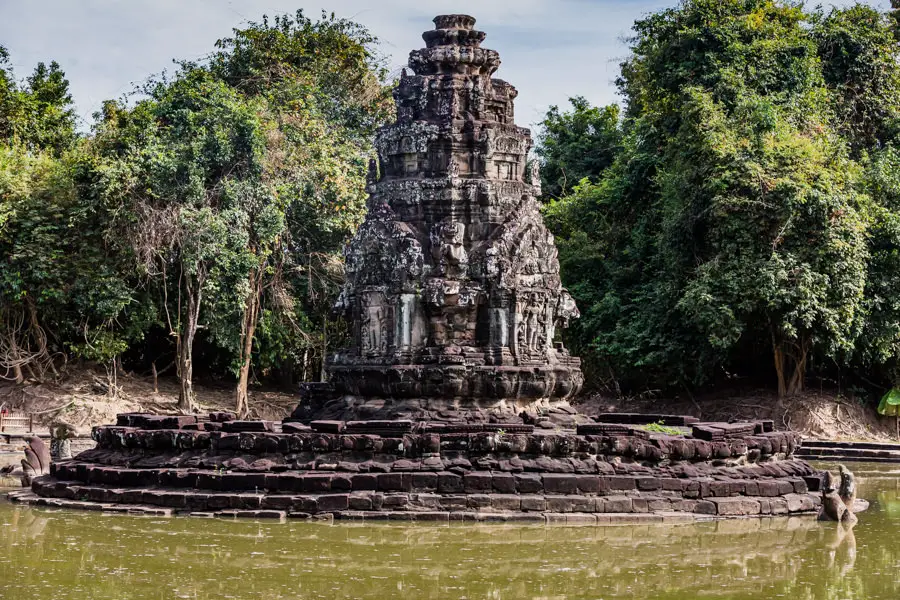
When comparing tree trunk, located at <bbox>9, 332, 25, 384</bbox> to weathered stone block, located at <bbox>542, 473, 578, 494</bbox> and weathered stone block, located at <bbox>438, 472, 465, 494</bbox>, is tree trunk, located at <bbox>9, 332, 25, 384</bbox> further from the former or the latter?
weathered stone block, located at <bbox>542, 473, 578, 494</bbox>

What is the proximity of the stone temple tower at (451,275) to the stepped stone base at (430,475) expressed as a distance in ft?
4.53

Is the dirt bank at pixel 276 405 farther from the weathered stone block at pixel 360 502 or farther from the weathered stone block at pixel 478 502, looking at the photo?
the weathered stone block at pixel 478 502

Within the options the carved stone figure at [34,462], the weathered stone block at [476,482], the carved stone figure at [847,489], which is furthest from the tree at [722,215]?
the carved stone figure at [34,462]

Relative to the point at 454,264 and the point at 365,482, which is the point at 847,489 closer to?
the point at 365,482

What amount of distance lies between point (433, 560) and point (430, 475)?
8.35 feet

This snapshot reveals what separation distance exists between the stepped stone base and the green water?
0.49 metres

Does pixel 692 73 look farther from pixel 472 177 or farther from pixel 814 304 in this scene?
pixel 472 177

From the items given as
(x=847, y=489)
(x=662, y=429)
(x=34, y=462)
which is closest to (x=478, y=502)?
(x=662, y=429)

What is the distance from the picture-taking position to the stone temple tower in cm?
1465

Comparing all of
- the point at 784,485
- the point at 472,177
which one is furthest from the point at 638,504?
the point at 472,177

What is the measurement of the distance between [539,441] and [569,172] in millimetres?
22282

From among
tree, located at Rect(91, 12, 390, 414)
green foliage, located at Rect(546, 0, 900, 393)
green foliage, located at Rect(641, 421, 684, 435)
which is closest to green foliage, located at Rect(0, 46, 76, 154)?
tree, located at Rect(91, 12, 390, 414)

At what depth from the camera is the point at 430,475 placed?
1243cm

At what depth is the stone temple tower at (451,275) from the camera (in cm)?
1465
